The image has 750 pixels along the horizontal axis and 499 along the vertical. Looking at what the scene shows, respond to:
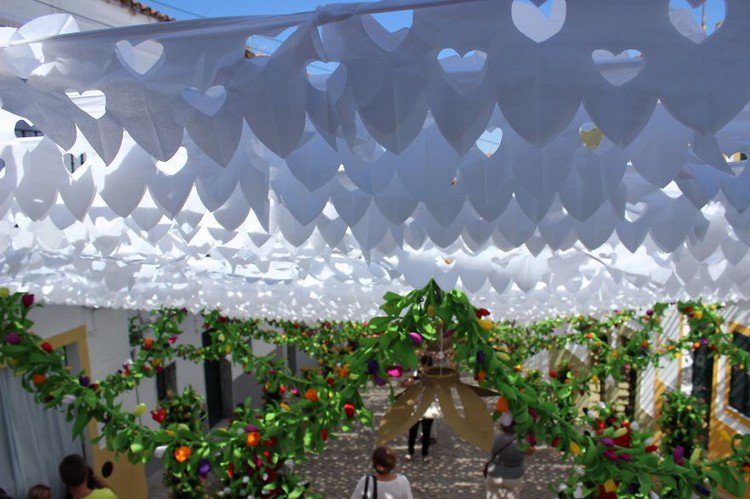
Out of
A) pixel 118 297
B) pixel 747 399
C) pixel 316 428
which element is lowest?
pixel 747 399

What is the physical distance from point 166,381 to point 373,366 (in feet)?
22.7

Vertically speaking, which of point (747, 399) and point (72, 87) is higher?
point (72, 87)

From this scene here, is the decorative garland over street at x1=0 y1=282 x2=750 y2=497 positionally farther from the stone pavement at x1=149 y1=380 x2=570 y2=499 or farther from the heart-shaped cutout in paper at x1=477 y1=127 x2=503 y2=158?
the stone pavement at x1=149 y1=380 x2=570 y2=499

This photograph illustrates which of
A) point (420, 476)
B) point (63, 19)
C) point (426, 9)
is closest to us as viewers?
point (426, 9)

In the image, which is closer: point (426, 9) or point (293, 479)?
point (426, 9)

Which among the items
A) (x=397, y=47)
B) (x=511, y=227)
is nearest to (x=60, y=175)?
(x=397, y=47)

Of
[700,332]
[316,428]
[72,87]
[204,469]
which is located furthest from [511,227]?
[700,332]

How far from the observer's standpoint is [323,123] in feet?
3.10

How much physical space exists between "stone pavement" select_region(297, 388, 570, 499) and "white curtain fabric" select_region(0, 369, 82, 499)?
315 cm

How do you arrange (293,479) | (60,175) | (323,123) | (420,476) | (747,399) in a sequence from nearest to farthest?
(323,123) → (60,175) → (293,479) → (747,399) → (420,476)

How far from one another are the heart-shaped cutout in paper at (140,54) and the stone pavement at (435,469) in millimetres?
6451

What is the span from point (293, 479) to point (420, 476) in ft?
12.1

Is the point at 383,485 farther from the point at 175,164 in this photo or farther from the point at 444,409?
the point at 175,164

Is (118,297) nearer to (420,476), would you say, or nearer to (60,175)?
(60,175)
